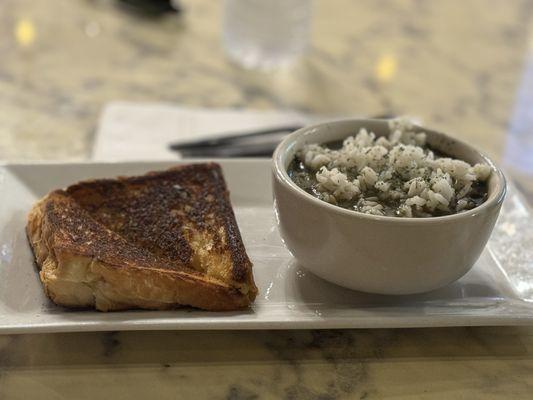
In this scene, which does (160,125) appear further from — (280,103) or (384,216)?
(384,216)

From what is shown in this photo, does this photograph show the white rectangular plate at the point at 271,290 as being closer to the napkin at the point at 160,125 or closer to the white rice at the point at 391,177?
the white rice at the point at 391,177

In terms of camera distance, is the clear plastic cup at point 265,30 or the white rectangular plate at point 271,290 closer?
the white rectangular plate at point 271,290

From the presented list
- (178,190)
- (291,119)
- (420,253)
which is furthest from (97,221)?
(291,119)

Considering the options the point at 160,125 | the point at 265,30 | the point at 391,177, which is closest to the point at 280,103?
the point at 265,30

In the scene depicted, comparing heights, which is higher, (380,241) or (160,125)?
(380,241)

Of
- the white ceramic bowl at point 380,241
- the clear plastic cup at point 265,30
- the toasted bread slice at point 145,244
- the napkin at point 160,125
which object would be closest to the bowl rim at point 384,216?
the white ceramic bowl at point 380,241

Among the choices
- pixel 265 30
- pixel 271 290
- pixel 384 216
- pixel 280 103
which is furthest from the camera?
pixel 265 30
